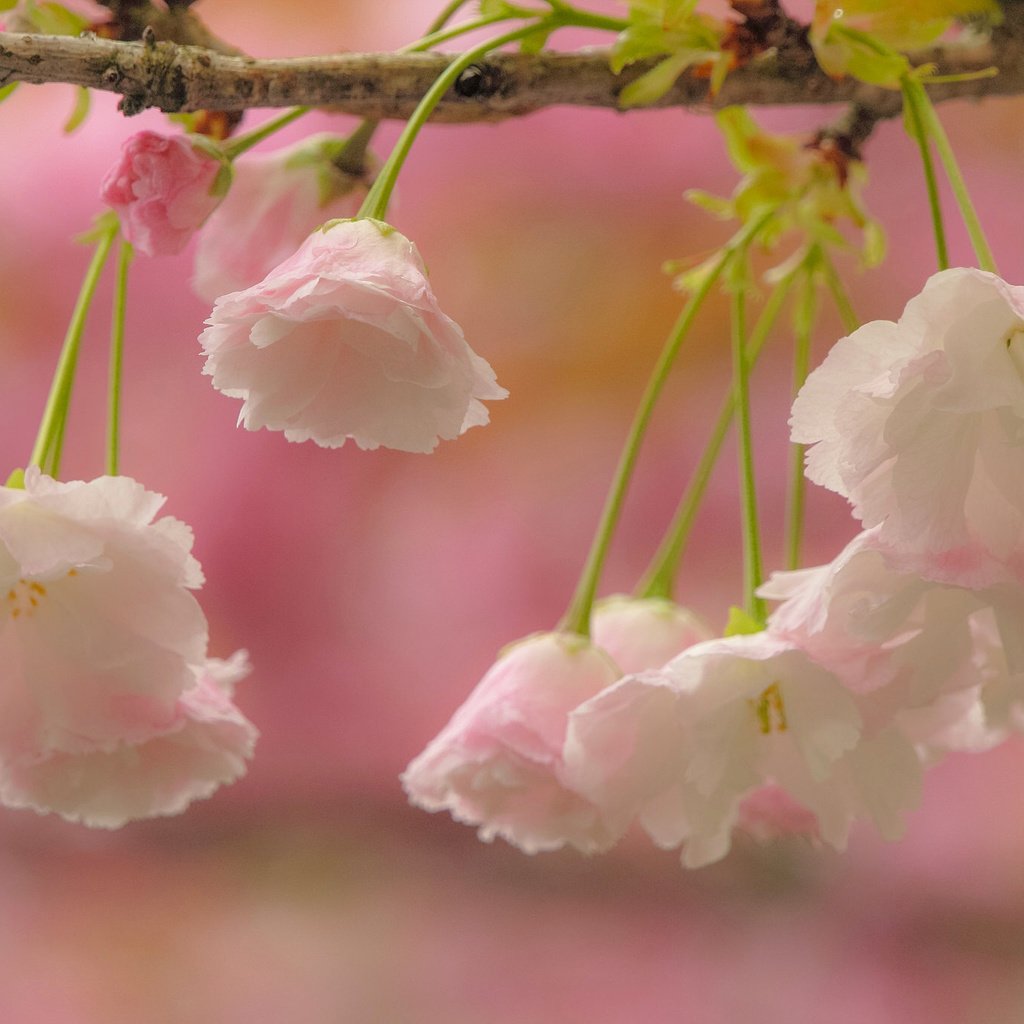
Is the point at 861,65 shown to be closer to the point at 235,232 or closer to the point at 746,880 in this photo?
the point at 235,232

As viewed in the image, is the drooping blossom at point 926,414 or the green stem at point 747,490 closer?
the drooping blossom at point 926,414

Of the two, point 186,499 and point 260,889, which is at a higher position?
point 186,499

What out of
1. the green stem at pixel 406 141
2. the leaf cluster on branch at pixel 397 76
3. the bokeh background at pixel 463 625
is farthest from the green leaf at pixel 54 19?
the bokeh background at pixel 463 625

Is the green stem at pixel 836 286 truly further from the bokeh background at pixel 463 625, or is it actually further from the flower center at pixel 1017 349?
the bokeh background at pixel 463 625

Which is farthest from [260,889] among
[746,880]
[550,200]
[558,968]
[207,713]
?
[207,713]

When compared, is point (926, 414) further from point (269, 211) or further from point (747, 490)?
point (269, 211)

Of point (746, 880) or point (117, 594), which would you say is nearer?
point (117, 594)

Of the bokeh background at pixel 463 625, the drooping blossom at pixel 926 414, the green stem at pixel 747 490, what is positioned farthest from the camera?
the bokeh background at pixel 463 625
